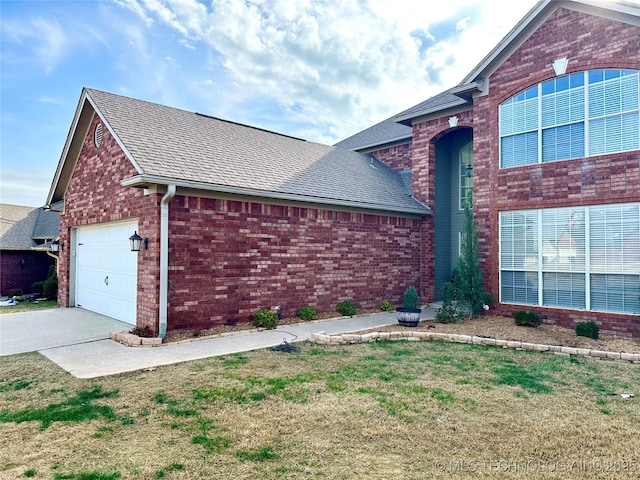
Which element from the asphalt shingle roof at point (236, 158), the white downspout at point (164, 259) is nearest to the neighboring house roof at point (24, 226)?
the asphalt shingle roof at point (236, 158)

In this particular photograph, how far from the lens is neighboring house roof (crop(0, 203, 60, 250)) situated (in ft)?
60.9

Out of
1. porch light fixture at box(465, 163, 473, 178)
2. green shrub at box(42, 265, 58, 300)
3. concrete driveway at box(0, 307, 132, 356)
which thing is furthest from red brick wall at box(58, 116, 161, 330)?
porch light fixture at box(465, 163, 473, 178)

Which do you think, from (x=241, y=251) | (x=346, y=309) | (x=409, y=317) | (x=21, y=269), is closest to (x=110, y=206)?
(x=241, y=251)

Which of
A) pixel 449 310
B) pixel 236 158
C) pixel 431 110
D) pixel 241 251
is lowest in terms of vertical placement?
pixel 449 310

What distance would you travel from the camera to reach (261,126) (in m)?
14.0

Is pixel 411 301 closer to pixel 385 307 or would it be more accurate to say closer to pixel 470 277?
pixel 470 277

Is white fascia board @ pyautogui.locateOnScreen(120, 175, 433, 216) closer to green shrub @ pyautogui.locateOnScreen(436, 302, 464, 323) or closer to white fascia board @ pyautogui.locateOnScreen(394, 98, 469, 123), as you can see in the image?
white fascia board @ pyautogui.locateOnScreen(394, 98, 469, 123)

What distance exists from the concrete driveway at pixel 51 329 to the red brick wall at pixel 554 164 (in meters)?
10.4

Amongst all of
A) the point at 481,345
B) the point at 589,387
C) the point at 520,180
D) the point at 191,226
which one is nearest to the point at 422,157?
the point at 520,180

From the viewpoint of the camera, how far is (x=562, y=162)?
9758 mm

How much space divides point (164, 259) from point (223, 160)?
127 inches

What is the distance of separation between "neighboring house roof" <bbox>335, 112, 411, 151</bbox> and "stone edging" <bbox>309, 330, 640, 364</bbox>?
9.13 m

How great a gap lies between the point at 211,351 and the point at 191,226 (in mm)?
2803

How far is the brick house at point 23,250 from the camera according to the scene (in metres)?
18.2
